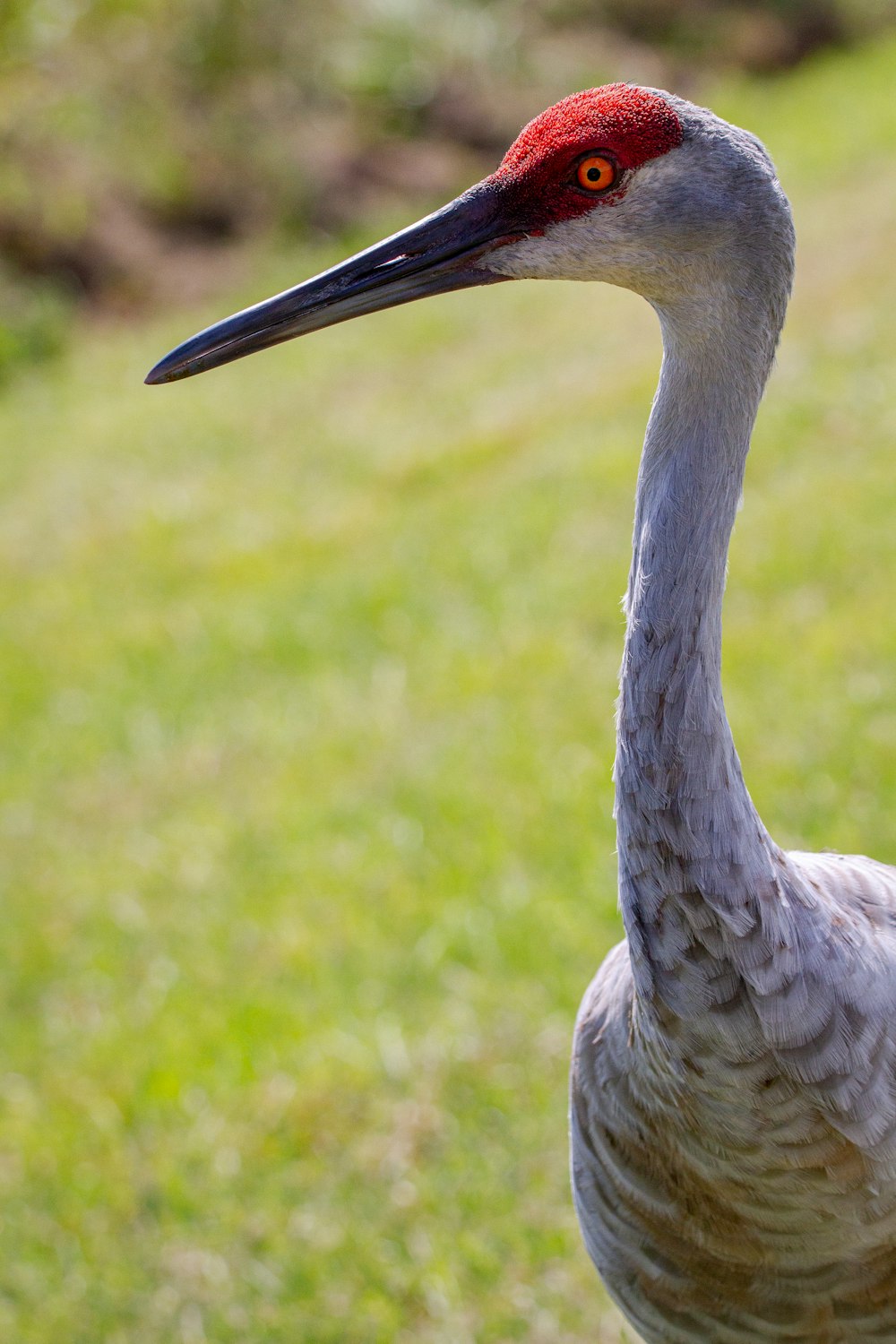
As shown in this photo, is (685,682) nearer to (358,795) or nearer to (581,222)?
(581,222)

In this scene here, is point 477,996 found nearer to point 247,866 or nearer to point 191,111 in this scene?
point 247,866

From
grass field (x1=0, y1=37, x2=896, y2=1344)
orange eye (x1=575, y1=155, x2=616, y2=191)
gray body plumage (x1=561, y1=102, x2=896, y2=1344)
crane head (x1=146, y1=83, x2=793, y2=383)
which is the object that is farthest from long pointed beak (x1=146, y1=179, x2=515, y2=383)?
grass field (x1=0, y1=37, x2=896, y2=1344)

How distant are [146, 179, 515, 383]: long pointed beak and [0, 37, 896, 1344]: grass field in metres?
2.08

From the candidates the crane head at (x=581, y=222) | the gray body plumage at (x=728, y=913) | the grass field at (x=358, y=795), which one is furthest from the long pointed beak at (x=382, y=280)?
the grass field at (x=358, y=795)

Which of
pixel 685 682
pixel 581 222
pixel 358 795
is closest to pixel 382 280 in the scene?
pixel 581 222

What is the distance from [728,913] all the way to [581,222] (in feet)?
3.07

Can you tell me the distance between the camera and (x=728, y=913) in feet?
6.20

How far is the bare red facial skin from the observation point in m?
1.90

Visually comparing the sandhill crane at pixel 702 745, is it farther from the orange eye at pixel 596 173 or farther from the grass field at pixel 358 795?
the grass field at pixel 358 795

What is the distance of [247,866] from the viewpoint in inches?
191

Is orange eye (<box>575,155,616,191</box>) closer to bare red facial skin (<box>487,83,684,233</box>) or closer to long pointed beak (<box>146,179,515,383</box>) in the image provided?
bare red facial skin (<box>487,83,684,233</box>)

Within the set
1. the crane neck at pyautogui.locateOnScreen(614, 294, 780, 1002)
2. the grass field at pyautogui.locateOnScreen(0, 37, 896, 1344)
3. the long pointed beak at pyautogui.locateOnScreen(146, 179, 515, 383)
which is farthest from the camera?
the grass field at pyautogui.locateOnScreen(0, 37, 896, 1344)

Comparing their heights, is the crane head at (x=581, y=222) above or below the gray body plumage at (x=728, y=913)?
above

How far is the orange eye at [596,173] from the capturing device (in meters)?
1.94
